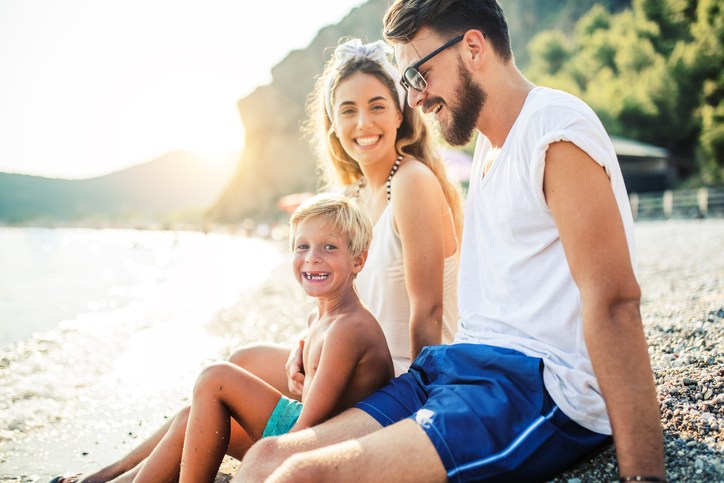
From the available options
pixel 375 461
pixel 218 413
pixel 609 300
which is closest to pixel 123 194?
pixel 218 413

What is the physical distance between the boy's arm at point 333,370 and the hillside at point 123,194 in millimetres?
117792

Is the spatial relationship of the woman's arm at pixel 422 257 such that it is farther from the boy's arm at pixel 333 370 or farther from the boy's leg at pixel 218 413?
the boy's leg at pixel 218 413

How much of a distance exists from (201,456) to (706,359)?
10.0 feet

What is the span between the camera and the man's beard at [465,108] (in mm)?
2328

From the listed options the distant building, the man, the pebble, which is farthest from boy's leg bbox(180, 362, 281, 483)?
the distant building

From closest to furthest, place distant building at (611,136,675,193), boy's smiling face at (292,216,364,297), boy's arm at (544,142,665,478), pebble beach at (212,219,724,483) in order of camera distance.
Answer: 1. boy's arm at (544,142,665,478)
2. pebble beach at (212,219,724,483)
3. boy's smiling face at (292,216,364,297)
4. distant building at (611,136,675,193)

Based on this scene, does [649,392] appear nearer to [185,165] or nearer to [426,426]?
[426,426]

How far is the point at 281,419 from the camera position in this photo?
2.34 metres

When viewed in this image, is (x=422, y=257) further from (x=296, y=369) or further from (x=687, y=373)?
(x=687, y=373)

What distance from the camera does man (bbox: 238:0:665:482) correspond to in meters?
1.67

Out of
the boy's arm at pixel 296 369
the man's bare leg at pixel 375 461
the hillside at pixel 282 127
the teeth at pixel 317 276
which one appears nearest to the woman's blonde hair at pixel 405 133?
the teeth at pixel 317 276

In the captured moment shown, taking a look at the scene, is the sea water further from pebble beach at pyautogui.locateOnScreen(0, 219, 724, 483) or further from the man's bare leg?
the man's bare leg

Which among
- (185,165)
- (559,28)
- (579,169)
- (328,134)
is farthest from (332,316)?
(185,165)

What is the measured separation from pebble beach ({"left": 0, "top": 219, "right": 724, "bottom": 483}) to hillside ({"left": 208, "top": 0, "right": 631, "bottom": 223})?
68726mm
